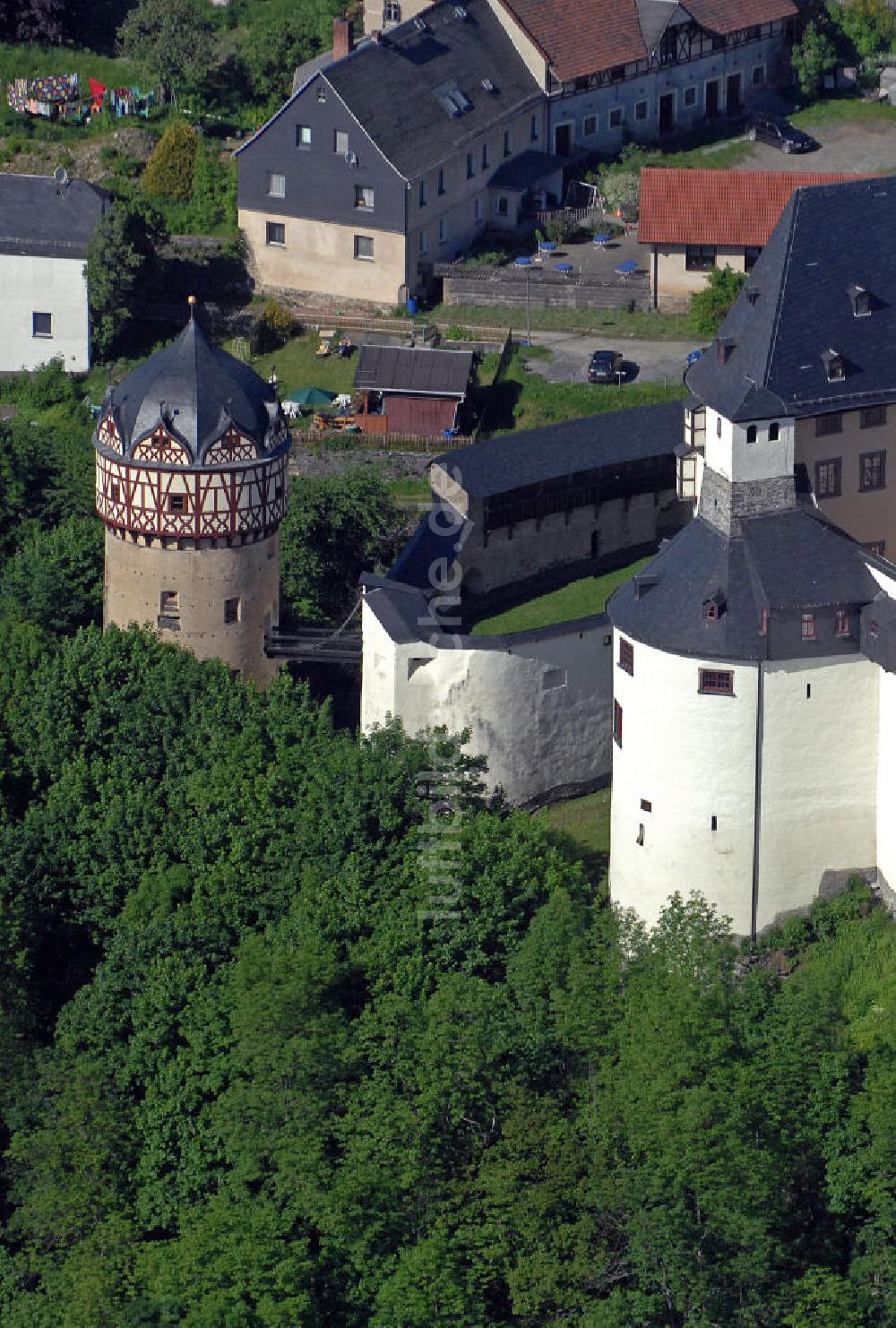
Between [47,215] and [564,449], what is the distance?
34671mm

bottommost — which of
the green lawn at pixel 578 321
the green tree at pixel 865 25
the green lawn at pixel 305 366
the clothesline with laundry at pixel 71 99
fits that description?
the green lawn at pixel 305 366

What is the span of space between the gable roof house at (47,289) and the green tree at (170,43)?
1538 centimetres

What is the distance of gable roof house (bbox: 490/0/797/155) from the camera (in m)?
161

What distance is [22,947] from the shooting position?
115 metres

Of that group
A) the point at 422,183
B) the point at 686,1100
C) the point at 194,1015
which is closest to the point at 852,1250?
the point at 686,1100

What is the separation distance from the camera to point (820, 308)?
115 m

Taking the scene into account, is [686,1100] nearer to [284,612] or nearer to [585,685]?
[585,685]

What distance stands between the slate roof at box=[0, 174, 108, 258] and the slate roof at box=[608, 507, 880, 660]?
5009cm

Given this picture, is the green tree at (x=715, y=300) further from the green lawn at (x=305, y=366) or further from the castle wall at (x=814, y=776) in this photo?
the castle wall at (x=814, y=776)

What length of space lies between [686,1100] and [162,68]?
78652mm

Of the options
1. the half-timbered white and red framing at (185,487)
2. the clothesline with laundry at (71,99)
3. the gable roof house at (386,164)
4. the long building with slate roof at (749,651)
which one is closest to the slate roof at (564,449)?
the long building with slate roof at (749,651)

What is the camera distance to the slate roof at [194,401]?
12131cm

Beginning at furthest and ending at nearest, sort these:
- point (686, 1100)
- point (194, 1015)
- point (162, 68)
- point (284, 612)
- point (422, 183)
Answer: point (162, 68)
point (422, 183)
point (284, 612)
point (194, 1015)
point (686, 1100)

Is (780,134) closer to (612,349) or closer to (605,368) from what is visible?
(612,349)
